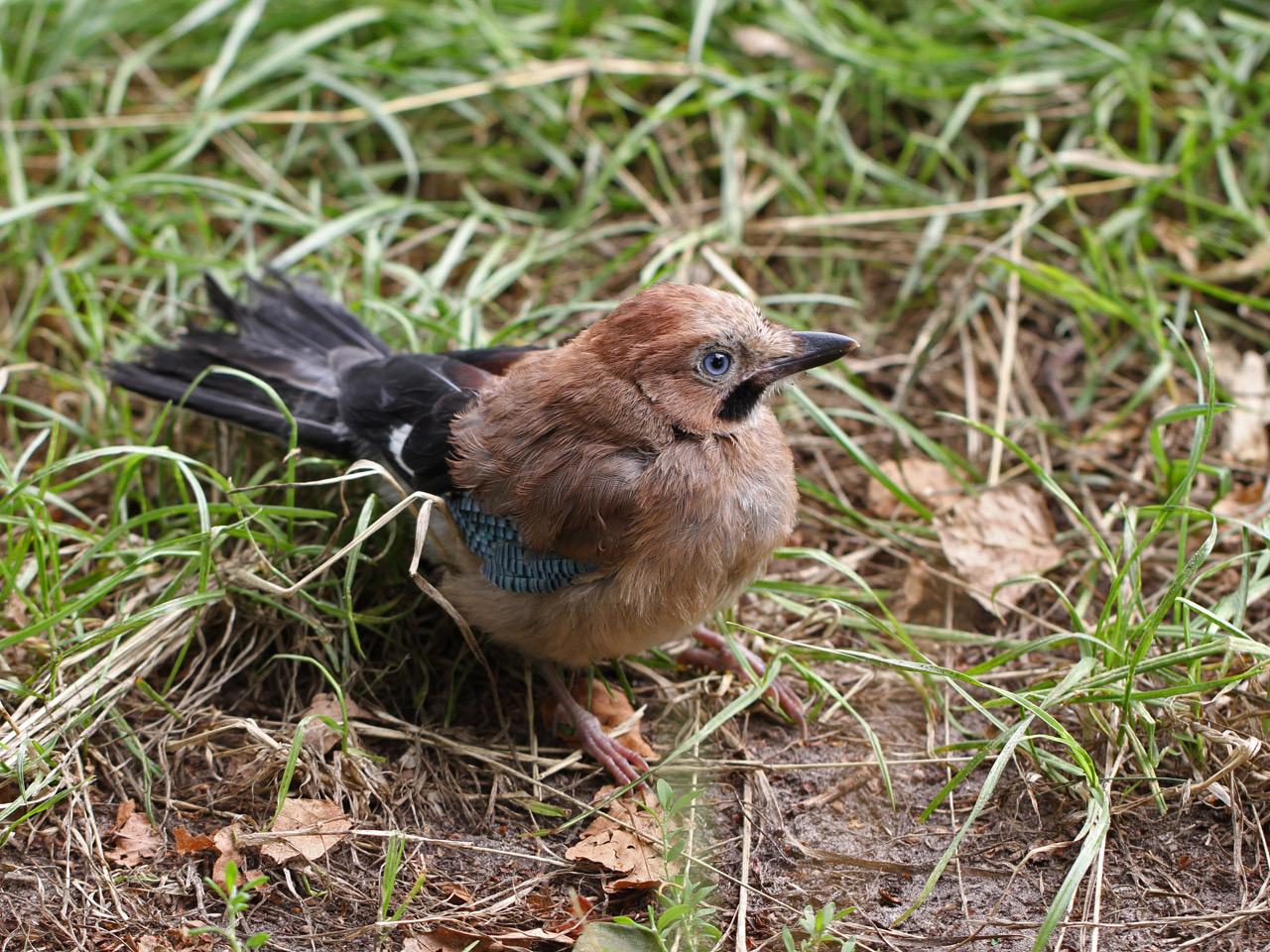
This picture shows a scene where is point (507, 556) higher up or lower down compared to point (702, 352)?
lower down

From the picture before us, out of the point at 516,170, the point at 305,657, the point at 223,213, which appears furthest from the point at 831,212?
the point at 305,657

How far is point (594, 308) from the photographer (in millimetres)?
4562

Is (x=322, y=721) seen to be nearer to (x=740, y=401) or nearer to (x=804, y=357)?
(x=740, y=401)

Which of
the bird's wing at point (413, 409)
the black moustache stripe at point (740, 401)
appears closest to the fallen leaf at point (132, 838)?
the bird's wing at point (413, 409)

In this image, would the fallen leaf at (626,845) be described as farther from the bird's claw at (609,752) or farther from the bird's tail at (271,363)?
the bird's tail at (271,363)

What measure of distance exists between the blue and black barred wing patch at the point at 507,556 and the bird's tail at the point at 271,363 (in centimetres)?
54

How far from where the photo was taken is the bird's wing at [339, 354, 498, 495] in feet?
12.2

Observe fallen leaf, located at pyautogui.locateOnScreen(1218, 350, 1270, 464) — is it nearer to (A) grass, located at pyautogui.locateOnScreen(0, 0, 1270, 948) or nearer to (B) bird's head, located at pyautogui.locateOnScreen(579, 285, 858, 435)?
(A) grass, located at pyautogui.locateOnScreen(0, 0, 1270, 948)

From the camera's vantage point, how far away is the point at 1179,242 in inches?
195

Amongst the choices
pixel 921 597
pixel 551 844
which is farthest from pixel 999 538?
pixel 551 844

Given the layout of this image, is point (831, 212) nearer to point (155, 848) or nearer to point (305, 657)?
point (305, 657)

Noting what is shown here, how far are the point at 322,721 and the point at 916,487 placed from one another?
209 centimetres

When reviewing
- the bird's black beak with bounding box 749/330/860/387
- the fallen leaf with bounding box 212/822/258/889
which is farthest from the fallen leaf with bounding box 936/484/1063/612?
the fallen leaf with bounding box 212/822/258/889

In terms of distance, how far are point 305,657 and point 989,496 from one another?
2194 millimetres
